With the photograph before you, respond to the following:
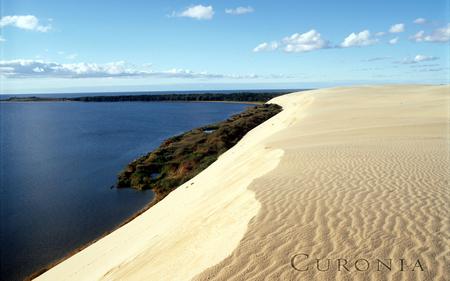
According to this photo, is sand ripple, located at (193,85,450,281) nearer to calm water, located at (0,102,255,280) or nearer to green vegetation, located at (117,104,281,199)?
calm water, located at (0,102,255,280)

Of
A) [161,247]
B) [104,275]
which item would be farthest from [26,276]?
[161,247]

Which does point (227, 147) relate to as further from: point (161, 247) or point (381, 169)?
point (161, 247)

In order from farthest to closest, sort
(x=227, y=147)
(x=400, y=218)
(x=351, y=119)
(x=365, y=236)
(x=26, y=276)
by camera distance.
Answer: (x=227, y=147) → (x=351, y=119) → (x=26, y=276) → (x=400, y=218) → (x=365, y=236)

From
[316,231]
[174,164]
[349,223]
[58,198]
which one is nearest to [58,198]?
[58,198]

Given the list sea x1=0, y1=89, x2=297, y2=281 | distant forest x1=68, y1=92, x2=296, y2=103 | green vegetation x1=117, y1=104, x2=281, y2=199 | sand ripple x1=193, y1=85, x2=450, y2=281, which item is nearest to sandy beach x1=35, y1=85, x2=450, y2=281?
sand ripple x1=193, y1=85, x2=450, y2=281

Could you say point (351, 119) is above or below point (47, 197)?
above

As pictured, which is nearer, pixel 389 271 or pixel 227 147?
pixel 389 271

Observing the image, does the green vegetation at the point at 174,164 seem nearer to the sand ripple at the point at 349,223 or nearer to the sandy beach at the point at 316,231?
the sandy beach at the point at 316,231

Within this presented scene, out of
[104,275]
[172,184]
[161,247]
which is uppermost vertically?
[161,247]

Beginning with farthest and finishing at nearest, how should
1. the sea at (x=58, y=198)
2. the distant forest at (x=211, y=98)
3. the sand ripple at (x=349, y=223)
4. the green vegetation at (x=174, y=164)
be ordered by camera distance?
1. the distant forest at (x=211, y=98)
2. the green vegetation at (x=174, y=164)
3. the sea at (x=58, y=198)
4. the sand ripple at (x=349, y=223)

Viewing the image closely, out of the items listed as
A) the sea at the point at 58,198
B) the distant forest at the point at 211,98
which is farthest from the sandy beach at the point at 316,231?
the distant forest at the point at 211,98

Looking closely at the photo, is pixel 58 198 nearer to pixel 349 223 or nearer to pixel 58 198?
pixel 58 198
